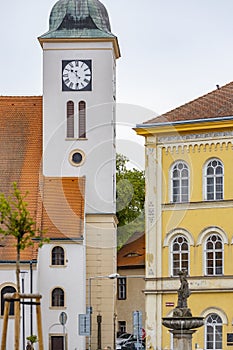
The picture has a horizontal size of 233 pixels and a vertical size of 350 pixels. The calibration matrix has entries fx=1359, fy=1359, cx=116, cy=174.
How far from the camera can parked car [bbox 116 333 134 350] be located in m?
78.5

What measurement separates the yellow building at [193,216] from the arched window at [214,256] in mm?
39

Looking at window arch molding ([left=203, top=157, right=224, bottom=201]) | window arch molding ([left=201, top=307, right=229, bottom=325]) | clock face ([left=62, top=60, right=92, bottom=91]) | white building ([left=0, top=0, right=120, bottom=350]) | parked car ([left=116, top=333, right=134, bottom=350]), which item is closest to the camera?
window arch molding ([left=201, top=307, right=229, bottom=325])

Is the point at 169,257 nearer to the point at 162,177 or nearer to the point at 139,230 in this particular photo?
the point at 162,177

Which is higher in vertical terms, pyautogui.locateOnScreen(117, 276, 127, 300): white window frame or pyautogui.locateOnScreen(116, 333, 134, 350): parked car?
pyautogui.locateOnScreen(117, 276, 127, 300): white window frame

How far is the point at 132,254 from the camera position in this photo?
292 feet

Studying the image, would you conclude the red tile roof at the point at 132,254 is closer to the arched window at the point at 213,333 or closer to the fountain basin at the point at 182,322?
the arched window at the point at 213,333

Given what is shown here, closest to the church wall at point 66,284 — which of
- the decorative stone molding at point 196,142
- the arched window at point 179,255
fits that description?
the arched window at point 179,255

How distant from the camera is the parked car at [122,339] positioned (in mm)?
78512

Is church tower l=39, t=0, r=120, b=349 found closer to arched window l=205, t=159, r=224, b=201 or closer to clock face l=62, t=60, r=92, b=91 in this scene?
clock face l=62, t=60, r=92, b=91

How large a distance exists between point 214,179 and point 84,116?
21.1 metres

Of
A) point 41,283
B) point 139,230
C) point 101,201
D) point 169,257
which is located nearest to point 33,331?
point 41,283

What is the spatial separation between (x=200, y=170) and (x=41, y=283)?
18442 millimetres

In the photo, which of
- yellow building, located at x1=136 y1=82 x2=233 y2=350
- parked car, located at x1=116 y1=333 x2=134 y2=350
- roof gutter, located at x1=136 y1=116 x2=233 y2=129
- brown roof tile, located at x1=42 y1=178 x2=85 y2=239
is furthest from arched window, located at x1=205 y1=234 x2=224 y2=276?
parked car, located at x1=116 y1=333 x2=134 y2=350

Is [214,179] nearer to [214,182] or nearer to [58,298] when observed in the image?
[214,182]
